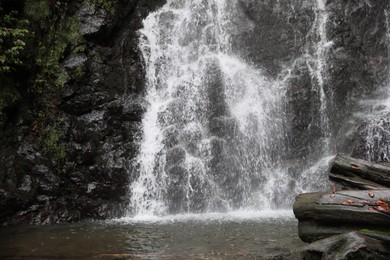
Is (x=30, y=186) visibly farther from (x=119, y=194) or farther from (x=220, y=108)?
(x=220, y=108)

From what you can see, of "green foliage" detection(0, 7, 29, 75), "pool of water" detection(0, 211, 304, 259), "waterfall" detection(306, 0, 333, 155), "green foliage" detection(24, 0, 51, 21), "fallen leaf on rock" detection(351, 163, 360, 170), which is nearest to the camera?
"fallen leaf on rock" detection(351, 163, 360, 170)

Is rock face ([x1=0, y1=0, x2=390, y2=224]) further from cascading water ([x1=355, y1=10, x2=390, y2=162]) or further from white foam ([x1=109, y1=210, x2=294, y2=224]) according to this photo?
white foam ([x1=109, y1=210, x2=294, y2=224])

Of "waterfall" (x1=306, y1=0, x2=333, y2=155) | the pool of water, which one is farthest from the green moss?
"waterfall" (x1=306, y1=0, x2=333, y2=155)

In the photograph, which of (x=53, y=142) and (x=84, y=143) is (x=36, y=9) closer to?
(x=53, y=142)

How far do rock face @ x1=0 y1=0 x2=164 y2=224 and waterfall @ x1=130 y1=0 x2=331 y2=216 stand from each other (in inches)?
24.8

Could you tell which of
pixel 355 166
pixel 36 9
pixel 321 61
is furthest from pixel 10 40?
pixel 355 166

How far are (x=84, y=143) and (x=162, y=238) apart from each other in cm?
604

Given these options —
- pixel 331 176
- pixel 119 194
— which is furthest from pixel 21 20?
pixel 331 176

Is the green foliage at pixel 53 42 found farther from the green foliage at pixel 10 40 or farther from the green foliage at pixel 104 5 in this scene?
the green foliage at pixel 104 5

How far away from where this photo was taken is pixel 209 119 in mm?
14156

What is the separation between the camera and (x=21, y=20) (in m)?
13.6

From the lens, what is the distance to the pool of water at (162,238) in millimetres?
7109

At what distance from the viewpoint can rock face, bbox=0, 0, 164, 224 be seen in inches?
483

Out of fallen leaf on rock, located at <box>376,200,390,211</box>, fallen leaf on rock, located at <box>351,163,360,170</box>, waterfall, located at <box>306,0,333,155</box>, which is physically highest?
waterfall, located at <box>306,0,333,155</box>
